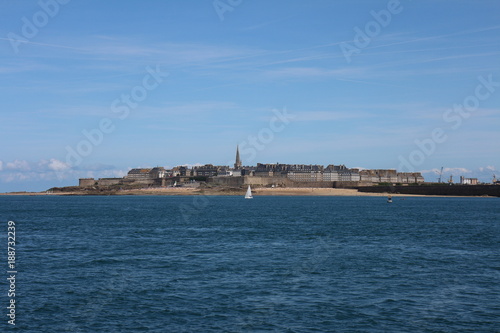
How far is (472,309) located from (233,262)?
13733mm

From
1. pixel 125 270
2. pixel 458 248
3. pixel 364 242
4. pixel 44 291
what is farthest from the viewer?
pixel 364 242

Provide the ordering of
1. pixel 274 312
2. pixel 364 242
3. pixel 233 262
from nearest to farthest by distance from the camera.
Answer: pixel 274 312 → pixel 233 262 → pixel 364 242

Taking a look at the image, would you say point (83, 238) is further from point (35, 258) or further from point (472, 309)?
point (472, 309)

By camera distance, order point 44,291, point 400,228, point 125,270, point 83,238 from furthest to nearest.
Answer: point 400,228 < point 83,238 < point 125,270 < point 44,291

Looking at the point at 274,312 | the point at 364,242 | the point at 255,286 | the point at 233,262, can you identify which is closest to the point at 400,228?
the point at 364,242

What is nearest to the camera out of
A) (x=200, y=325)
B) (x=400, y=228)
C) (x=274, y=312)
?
(x=200, y=325)

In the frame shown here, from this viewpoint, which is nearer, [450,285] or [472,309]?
[472,309]

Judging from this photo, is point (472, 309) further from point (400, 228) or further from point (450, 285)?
point (400, 228)

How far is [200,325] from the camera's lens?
18.5 meters

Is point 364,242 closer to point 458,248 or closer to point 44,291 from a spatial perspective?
point 458,248

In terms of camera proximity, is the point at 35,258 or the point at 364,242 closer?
the point at 35,258

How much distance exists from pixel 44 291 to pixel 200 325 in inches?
339

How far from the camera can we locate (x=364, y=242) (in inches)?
1615

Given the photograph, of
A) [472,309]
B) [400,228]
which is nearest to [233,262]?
[472,309]
